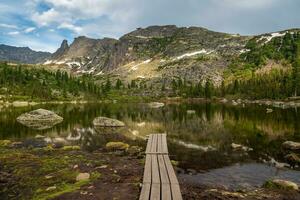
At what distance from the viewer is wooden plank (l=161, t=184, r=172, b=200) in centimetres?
1692

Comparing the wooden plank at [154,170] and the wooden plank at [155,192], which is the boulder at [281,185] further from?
the wooden plank at [155,192]

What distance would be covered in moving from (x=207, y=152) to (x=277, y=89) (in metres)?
156

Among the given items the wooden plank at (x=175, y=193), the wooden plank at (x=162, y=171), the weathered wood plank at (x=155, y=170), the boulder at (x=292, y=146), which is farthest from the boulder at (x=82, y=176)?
the boulder at (x=292, y=146)

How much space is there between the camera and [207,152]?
37125 mm

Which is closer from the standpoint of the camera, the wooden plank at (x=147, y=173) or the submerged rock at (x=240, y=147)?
the wooden plank at (x=147, y=173)

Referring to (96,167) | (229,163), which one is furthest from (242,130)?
(96,167)

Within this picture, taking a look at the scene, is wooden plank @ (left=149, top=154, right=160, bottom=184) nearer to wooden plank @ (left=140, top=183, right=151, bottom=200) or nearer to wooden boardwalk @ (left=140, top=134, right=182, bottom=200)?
wooden boardwalk @ (left=140, top=134, right=182, bottom=200)

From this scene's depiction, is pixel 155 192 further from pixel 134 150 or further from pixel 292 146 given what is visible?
pixel 292 146

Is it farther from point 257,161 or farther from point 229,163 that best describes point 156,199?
point 257,161

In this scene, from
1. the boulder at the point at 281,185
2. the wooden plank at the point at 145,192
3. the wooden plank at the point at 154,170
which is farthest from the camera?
the boulder at the point at 281,185

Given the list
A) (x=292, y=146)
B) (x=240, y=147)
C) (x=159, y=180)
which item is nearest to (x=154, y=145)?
(x=240, y=147)

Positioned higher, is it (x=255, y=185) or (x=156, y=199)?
(x=156, y=199)

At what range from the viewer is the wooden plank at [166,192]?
16922 mm

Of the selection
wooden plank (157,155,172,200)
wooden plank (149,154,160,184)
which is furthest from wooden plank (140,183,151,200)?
wooden plank (157,155,172,200)
